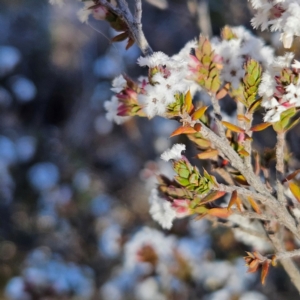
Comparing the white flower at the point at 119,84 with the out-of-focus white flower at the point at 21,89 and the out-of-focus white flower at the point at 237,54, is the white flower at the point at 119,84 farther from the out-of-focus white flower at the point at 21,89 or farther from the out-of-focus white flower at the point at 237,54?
the out-of-focus white flower at the point at 21,89

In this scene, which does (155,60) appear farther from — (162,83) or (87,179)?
(87,179)

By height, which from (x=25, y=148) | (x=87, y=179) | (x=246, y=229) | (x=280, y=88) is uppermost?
(x=25, y=148)

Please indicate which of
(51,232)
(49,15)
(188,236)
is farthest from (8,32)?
(188,236)

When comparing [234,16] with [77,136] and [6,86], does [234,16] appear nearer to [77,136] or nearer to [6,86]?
[77,136]

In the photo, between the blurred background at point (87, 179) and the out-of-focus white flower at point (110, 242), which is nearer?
the blurred background at point (87, 179)

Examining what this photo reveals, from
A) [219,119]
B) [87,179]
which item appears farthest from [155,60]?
[87,179]

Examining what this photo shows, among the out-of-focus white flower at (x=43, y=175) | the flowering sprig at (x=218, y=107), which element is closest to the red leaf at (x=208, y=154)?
the flowering sprig at (x=218, y=107)
